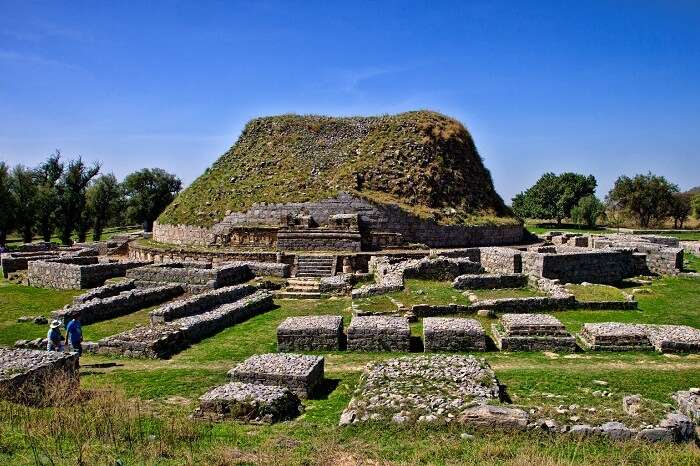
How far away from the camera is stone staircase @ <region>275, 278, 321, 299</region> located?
20812 mm

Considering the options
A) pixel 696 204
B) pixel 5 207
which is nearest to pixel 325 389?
pixel 5 207

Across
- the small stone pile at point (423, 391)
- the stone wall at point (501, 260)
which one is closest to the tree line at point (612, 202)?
the stone wall at point (501, 260)

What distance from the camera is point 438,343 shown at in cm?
1245

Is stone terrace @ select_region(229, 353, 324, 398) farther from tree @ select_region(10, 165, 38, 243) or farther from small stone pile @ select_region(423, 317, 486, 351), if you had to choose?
tree @ select_region(10, 165, 38, 243)

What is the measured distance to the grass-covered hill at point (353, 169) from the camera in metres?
35.9

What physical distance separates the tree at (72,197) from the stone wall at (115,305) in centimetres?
3862

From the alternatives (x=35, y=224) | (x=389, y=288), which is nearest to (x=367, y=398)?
(x=389, y=288)

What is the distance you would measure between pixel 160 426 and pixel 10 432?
5.90 ft

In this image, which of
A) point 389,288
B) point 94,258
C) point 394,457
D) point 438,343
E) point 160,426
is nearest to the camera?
point 394,457

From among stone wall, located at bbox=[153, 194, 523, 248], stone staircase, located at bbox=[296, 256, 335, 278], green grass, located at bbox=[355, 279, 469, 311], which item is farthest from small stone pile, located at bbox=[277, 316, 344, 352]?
stone wall, located at bbox=[153, 194, 523, 248]

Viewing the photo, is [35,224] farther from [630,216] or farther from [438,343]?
[630,216]

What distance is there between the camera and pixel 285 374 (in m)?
9.54

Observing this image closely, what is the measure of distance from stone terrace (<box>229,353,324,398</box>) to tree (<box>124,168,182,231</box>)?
2361 inches

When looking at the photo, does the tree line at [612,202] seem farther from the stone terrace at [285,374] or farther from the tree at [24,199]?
the stone terrace at [285,374]
